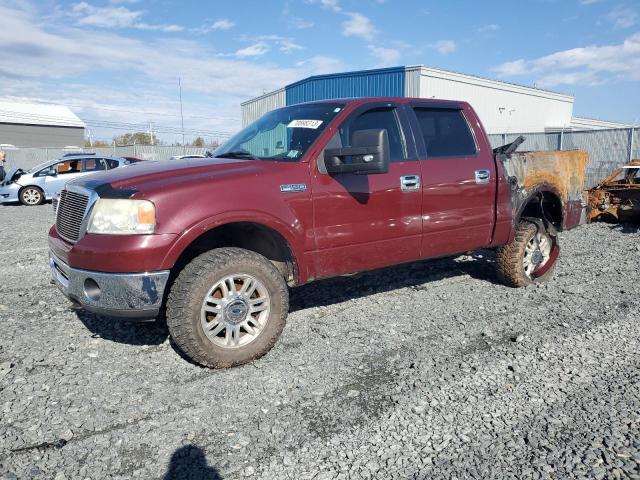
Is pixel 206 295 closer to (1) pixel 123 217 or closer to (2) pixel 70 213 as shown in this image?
(1) pixel 123 217

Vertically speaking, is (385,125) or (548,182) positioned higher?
(385,125)

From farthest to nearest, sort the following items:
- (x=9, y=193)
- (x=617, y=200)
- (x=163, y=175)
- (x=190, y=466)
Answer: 1. (x=9, y=193)
2. (x=617, y=200)
3. (x=163, y=175)
4. (x=190, y=466)

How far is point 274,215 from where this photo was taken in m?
3.55

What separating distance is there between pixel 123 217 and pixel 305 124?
1702 millimetres

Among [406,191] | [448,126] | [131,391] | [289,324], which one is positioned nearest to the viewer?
[131,391]

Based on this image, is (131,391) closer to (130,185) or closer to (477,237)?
(130,185)

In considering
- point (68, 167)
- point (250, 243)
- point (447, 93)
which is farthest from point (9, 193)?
point (447, 93)

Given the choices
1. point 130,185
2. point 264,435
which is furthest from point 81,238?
point 264,435

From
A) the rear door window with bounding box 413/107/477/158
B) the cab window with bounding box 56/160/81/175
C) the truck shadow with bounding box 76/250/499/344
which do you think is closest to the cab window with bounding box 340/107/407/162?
the rear door window with bounding box 413/107/477/158

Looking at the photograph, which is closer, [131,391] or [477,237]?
[131,391]

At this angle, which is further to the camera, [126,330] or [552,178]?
[552,178]

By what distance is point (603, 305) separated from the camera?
16.0 feet

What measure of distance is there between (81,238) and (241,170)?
3.84 feet

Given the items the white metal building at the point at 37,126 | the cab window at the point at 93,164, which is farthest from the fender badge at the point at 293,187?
the white metal building at the point at 37,126
